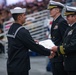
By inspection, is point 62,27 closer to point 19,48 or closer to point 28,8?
point 19,48

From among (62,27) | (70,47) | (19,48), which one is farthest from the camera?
(62,27)

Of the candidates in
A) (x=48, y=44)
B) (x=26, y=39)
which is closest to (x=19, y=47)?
(x=26, y=39)

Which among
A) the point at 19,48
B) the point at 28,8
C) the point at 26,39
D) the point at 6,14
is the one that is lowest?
the point at 6,14

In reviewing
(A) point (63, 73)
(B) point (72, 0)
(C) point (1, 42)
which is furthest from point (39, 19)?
(A) point (63, 73)

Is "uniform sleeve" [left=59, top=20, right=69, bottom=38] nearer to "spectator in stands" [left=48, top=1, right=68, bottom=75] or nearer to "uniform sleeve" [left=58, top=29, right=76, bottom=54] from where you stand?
"spectator in stands" [left=48, top=1, right=68, bottom=75]

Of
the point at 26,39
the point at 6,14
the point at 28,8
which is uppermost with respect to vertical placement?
the point at 26,39

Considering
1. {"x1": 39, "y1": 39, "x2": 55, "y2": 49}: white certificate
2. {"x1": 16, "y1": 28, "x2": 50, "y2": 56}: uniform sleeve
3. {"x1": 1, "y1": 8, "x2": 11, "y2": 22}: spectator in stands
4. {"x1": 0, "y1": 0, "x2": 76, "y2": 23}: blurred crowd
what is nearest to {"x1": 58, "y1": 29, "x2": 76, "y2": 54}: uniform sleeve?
{"x1": 39, "y1": 39, "x2": 55, "y2": 49}: white certificate

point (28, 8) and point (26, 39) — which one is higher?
point (26, 39)

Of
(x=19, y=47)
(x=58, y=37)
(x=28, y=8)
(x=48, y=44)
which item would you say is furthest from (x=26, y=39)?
(x=28, y=8)

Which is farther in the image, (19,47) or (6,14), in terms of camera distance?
(6,14)

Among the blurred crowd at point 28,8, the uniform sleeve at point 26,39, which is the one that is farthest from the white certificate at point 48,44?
the blurred crowd at point 28,8

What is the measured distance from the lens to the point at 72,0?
11.2 m

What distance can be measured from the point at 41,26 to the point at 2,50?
6.15ft

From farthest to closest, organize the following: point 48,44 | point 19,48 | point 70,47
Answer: point 48,44, point 19,48, point 70,47
